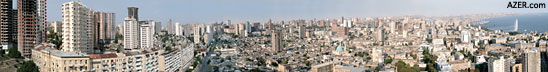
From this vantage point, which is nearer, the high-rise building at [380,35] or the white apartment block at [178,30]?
the high-rise building at [380,35]

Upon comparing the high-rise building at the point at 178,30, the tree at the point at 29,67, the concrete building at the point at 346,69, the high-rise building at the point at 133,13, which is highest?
the high-rise building at the point at 133,13

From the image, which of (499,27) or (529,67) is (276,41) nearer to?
(529,67)

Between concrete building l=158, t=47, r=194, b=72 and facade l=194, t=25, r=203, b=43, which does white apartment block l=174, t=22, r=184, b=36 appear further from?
concrete building l=158, t=47, r=194, b=72

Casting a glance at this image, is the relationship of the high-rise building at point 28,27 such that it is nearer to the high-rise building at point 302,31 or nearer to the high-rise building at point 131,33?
the high-rise building at point 131,33

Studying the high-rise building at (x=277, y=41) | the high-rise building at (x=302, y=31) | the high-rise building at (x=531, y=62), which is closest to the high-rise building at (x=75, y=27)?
the high-rise building at (x=277, y=41)

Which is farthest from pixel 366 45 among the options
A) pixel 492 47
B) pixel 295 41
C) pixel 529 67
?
pixel 529 67

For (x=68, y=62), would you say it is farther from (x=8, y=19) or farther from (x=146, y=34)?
(x=146, y=34)

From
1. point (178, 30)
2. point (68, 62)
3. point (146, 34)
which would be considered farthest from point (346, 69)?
point (178, 30)

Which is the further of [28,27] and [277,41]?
[277,41]
